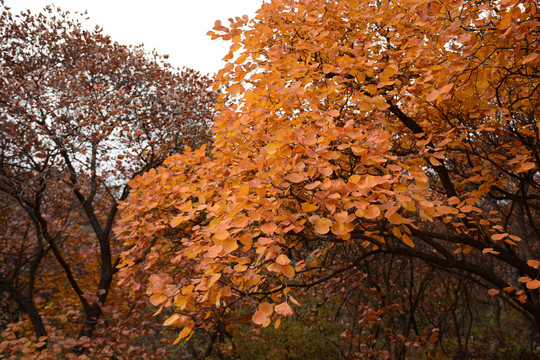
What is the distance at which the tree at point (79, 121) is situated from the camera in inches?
300

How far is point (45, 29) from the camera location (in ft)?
28.6

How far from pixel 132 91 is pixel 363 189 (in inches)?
347

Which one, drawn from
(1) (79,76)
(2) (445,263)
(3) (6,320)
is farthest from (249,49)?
(3) (6,320)

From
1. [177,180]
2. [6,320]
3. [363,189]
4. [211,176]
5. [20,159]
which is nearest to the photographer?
[363,189]

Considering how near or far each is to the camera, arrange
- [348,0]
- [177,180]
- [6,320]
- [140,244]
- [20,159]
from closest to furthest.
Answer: [348,0], [140,244], [177,180], [20,159], [6,320]

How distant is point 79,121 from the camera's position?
7.61 m

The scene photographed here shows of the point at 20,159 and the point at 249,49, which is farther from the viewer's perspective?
the point at 20,159

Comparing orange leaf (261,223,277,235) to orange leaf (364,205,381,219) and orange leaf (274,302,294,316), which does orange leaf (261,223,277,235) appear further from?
orange leaf (364,205,381,219)

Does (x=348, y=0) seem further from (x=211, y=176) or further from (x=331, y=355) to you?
(x=331, y=355)

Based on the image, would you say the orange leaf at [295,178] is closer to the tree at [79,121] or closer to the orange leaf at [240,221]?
the orange leaf at [240,221]

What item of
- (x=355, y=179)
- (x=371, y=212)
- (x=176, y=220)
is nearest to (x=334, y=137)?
(x=355, y=179)

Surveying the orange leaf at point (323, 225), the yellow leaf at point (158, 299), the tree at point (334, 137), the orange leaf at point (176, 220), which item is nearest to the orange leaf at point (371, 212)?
the tree at point (334, 137)

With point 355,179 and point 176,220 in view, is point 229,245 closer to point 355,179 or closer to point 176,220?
point 355,179

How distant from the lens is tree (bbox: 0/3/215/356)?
7621 mm
